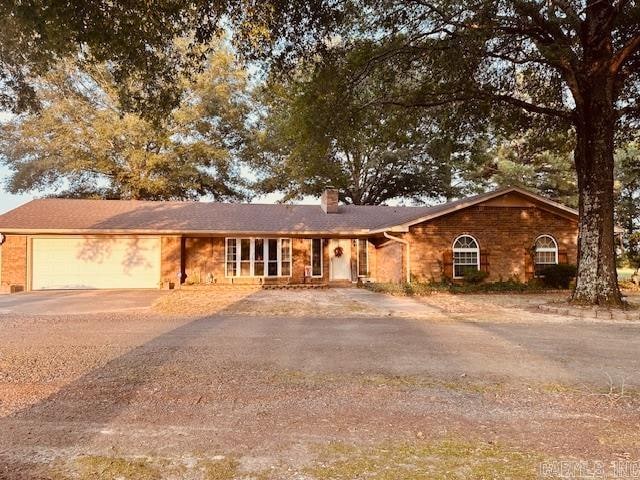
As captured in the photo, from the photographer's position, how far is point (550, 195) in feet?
107

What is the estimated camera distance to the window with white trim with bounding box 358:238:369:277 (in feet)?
69.7

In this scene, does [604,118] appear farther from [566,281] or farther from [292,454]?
[292,454]

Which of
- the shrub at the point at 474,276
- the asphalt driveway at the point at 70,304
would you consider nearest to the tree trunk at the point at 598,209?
the shrub at the point at 474,276

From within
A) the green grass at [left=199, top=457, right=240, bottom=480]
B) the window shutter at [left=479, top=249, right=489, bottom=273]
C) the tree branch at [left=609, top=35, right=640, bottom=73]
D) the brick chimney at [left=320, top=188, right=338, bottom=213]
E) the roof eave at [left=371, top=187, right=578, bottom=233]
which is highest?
the tree branch at [left=609, top=35, right=640, bottom=73]

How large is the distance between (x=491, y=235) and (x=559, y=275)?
2.86 metres

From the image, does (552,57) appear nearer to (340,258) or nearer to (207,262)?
(340,258)

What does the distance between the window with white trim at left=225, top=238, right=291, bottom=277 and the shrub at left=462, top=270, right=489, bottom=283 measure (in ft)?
24.9

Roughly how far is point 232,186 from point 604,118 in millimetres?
24153

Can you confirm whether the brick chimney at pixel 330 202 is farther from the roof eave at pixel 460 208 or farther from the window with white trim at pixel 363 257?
the roof eave at pixel 460 208

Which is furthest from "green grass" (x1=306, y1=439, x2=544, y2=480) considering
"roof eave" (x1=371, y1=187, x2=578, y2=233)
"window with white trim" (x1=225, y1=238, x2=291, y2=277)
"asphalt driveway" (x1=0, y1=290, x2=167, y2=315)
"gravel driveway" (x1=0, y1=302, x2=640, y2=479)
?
"window with white trim" (x1=225, y1=238, x2=291, y2=277)

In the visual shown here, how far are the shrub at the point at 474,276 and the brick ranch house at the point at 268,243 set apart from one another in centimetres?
60

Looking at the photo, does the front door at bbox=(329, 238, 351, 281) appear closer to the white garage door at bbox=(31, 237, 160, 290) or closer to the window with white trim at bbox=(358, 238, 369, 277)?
the window with white trim at bbox=(358, 238, 369, 277)

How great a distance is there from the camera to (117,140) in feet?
89.5

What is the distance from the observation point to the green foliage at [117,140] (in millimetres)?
26297
